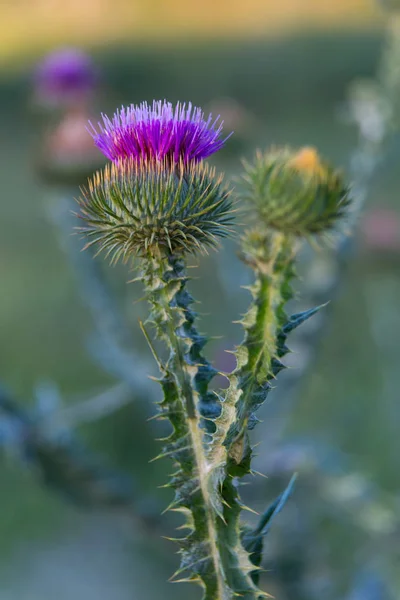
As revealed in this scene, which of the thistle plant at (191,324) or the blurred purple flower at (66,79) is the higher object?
the blurred purple flower at (66,79)

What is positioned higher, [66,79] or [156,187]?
[66,79]

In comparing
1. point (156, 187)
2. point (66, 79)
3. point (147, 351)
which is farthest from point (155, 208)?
point (147, 351)

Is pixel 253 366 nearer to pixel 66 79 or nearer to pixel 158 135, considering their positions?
pixel 158 135

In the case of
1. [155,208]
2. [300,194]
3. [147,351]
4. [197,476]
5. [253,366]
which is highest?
[147,351]

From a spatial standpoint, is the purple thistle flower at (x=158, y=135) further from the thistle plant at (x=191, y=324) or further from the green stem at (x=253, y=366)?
the green stem at (x=253, y=366)

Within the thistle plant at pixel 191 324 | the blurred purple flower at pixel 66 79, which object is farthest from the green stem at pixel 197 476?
the blurred purple flower at pixel 66 79

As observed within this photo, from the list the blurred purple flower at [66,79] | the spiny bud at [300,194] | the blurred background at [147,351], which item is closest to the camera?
the spiny bud at [300,194]

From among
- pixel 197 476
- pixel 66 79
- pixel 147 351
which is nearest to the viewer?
pixel 197 476

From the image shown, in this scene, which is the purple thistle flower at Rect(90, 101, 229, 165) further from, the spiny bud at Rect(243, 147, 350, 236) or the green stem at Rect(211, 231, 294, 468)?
the spiny bud at Rect(243, 147, 350, 236)

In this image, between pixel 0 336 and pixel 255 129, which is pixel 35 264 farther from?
pixel 255 129
